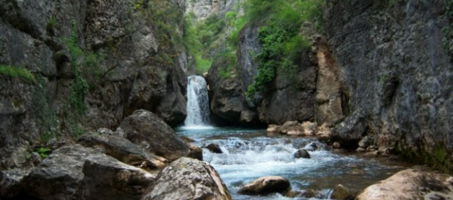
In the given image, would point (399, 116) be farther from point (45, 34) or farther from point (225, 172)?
point (45, 34)

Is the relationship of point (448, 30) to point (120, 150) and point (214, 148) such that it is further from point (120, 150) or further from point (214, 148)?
point (214, 148)

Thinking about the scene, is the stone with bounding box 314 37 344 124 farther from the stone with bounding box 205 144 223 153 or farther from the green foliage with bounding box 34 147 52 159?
the green foliage with bounding box 34 147 52 159

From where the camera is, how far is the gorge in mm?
6461

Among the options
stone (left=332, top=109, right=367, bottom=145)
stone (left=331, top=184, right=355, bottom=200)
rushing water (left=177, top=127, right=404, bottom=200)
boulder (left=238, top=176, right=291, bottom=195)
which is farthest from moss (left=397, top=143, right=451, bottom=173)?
boulder (left=238, top=176, right=291, bottom=195)

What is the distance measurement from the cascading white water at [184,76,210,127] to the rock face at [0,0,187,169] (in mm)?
6523

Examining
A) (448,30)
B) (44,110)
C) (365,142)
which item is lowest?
(365,142)

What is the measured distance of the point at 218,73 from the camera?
30609 millimetres

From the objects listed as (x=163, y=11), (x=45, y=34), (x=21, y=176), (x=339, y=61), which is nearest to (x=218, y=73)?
(x=163, y=11)

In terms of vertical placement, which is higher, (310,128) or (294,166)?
(310,128)

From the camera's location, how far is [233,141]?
50.4ft

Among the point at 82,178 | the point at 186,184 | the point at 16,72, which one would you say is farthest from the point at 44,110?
the point at 186,184

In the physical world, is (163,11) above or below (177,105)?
above

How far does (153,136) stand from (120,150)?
1.96m

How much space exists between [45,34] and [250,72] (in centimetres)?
1645
